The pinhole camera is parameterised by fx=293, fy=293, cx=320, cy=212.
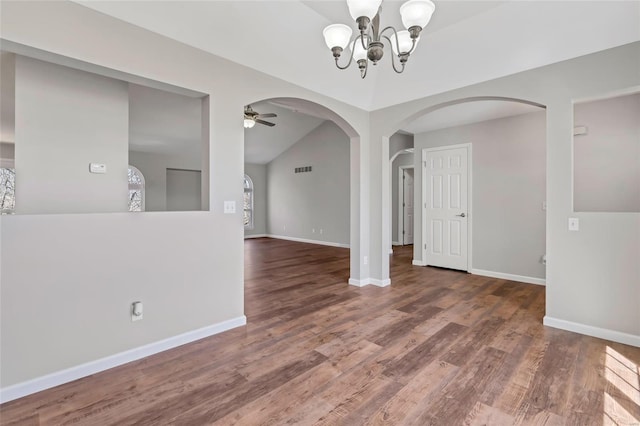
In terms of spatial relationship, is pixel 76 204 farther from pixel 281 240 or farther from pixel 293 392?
pixel 281 240

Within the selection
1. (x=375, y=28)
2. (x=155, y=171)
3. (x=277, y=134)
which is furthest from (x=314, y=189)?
(x=375, y=28)

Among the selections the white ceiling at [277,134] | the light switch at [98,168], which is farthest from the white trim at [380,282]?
the white ceiling at [277,134]

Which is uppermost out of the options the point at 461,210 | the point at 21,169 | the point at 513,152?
the point at 513,152

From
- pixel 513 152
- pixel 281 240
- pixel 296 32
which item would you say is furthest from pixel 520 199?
pixel 281 240

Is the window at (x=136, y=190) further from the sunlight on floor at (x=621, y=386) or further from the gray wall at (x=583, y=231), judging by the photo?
the sunlight on floor at (x=621, y=386)

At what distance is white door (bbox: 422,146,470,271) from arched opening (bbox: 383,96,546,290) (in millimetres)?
18

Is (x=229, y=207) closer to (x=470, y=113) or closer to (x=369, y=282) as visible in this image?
(x=369, y=282)

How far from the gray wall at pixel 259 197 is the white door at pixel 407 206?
489 centimetres

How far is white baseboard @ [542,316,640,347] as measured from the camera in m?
2.53

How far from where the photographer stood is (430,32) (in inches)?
123

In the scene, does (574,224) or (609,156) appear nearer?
(574,224)

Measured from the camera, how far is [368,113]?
4.41m

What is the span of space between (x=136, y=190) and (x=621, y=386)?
9.51 m

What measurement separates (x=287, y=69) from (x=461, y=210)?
3839mm
